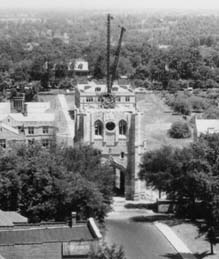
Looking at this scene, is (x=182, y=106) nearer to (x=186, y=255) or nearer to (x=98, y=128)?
(x=98, y=128)

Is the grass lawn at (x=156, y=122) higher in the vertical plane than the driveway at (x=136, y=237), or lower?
higher

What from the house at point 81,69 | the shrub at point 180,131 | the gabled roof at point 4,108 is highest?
the house at point 81,69

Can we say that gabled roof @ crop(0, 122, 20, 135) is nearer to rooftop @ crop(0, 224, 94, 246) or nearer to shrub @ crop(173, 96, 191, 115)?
rooftop @ crop(0, 224, 94, 246)

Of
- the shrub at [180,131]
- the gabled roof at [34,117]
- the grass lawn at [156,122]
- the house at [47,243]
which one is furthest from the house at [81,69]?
the house at [47,243]

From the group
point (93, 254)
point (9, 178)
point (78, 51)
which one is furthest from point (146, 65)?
point (93, 254)

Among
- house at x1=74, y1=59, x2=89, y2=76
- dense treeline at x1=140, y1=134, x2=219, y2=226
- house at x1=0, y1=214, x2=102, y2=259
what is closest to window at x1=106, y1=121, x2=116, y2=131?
dense treeline at x1=140, y1=134, x2=219, y2=226

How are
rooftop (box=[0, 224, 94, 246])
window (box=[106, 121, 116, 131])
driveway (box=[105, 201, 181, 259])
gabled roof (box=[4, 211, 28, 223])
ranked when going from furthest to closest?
window (box=[106, 121, 116, 131]) → driveway (box=[105, 201, 181, 259]) → gabled roof (box=[4, 211, 28, 223]) → rooftop (box=[0, 224, 94, 246])

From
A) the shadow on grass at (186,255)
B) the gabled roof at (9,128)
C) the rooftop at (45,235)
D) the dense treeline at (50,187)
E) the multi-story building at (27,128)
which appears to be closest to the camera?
the rooftop at (45,235)

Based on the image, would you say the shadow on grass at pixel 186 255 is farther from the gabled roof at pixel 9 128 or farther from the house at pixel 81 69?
the house at pixel 81 69
